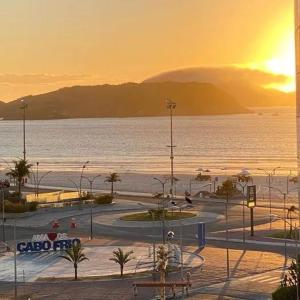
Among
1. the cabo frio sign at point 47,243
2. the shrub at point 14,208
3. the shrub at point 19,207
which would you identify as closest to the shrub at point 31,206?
the shrub at point 19,207

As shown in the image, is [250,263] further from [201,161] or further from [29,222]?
[201,161]

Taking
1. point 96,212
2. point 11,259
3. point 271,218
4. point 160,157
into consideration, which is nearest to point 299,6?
point 11,259

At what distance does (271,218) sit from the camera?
56.2 m

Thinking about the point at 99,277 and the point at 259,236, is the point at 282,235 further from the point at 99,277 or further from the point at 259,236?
the point at 99,277

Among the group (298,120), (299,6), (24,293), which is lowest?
(24,293)

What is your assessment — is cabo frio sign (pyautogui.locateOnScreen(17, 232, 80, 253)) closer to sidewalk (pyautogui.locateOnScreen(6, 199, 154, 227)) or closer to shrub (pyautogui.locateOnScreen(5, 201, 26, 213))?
sidewalk (pyautogui.locateOnScreen(6, 199, 154, 227))

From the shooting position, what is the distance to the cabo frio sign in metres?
40.8

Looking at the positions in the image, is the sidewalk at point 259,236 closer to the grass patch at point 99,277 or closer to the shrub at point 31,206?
the grass patch at point 99,277

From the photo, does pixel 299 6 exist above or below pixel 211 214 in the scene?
above

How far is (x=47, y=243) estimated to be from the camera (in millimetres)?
41188

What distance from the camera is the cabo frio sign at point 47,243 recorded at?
40781 millimetres

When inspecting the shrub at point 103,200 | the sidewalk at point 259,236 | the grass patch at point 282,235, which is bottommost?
the sidewalk at point 259,236

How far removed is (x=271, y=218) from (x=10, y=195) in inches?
976

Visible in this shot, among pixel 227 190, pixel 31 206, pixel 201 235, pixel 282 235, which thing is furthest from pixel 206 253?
pixel 227 190
